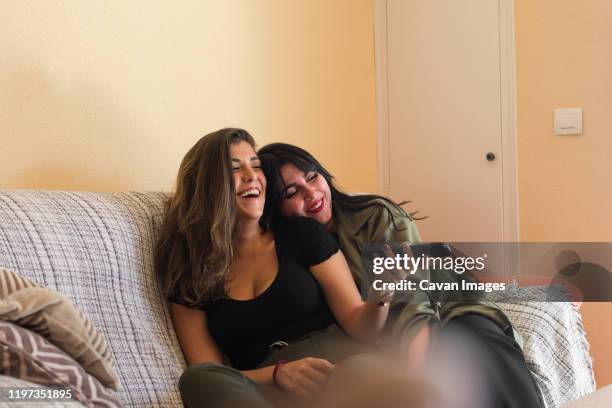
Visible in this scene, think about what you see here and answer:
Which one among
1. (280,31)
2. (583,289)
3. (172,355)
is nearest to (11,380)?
A: (172,355)

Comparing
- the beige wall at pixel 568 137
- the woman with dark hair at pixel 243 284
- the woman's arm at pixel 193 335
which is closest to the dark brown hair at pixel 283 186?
the woman with dark hair at pixel 243 284

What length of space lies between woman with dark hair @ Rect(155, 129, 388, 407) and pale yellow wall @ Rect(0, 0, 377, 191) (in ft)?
1.23

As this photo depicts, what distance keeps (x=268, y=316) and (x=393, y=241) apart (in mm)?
434

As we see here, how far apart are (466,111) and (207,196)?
2042 millimetres

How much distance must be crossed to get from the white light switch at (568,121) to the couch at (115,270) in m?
1.56

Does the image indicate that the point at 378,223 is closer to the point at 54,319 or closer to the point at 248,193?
the point at 248,193

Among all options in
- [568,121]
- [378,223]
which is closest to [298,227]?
[378,223]

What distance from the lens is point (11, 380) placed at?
3.93ft

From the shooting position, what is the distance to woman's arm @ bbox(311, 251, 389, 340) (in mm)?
1886

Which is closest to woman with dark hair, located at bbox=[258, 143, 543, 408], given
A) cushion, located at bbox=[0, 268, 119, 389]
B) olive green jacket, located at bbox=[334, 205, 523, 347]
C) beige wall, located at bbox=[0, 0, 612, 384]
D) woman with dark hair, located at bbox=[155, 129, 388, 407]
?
olive green jacket, located at bbox=[334, 205, 523, 347]

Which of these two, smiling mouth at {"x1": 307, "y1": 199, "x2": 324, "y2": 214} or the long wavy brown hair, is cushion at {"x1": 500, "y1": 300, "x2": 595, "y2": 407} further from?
the long wavy brown hair

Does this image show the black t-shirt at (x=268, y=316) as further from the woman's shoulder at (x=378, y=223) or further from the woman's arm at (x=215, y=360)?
the woman's shoulder at (x=378, y=223)

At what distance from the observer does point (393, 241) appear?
7.03ft

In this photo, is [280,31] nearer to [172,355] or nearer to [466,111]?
[466,111]
